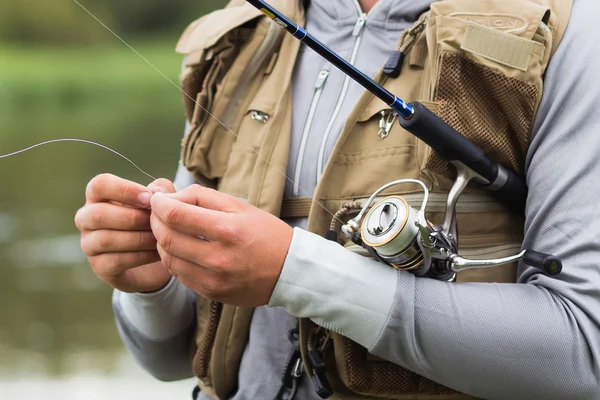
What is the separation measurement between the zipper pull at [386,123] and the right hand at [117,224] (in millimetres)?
321

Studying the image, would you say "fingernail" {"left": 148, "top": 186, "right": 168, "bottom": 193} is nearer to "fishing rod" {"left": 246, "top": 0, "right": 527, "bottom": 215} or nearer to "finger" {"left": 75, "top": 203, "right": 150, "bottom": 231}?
"finger" {"left": 75, "top": 203, "right": 150, "bottom": 231}

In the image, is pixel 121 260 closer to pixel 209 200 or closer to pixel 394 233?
pixel 209 200

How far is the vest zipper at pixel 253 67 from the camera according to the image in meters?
1.25

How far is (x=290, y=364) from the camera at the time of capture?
1.12 meters

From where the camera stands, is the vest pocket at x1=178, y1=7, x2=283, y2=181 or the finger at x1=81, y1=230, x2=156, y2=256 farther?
the vest pocket at x1=178, y1=7, x2=283, y2=181

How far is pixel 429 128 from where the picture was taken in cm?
96

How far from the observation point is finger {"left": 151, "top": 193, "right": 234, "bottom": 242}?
0.89 metres

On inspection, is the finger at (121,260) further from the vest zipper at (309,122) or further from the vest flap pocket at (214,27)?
the vest flap pocket at (214,27)

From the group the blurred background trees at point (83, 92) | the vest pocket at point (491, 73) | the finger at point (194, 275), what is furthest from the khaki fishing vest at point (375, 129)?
the finger at point (194, 275)

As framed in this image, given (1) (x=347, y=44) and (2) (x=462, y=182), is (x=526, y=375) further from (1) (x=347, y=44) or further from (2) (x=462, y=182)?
(1) (x=347, y=44)

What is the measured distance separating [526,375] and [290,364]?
1.19 ft

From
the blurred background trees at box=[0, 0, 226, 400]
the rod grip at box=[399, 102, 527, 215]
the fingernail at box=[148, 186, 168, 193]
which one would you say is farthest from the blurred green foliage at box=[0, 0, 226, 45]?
the rod grip at box=[399, 102, 527, 215]

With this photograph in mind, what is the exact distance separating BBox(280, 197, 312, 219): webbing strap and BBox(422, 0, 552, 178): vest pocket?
0.21m

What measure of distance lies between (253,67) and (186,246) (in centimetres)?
45
